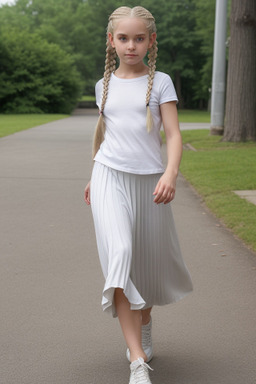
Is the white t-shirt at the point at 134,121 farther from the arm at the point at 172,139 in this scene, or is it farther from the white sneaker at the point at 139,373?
the white sneaker at the point at 139,373

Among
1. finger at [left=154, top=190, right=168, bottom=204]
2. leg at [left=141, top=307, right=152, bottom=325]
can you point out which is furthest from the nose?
leg at [left=141, top=307, right=152, bottom=325]

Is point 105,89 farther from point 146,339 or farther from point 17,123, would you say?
point 17,123

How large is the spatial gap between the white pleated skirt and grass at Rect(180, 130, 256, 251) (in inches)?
117

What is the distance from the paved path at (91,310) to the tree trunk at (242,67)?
9.28 m

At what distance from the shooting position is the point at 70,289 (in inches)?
197

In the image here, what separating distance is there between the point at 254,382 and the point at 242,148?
1345 centimetres

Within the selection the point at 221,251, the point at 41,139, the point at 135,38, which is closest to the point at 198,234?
the point at 221,251

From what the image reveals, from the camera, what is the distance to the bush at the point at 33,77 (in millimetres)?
48844

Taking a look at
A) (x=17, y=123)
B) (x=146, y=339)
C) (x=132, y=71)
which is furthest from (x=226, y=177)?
(x=17, y=123)

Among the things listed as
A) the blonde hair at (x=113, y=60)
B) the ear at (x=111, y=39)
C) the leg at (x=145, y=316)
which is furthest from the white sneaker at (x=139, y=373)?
the ear at (x=111, y=39)

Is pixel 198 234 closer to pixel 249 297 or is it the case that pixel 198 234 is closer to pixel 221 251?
pixel 221 251

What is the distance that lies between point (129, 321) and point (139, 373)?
9.1 inches

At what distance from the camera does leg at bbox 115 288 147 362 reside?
309 centimetres

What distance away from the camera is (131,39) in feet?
10.5
